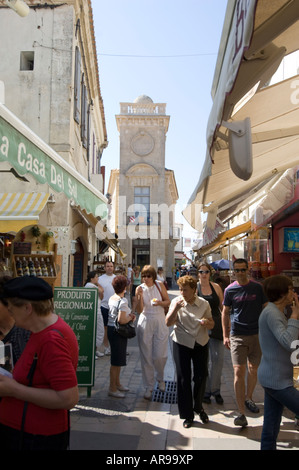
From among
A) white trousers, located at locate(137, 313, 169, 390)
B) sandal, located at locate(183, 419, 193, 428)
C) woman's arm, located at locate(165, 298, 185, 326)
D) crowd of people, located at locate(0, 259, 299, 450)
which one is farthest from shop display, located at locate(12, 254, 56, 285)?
sandal, located at locate(183, 419, 193, 428)

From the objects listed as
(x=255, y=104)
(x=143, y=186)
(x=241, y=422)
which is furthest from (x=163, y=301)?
(x=143, y=186)

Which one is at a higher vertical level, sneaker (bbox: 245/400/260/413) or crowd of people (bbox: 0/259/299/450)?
crowd of people (bbox: 0/259/299/450)

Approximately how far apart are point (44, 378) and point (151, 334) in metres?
3.73

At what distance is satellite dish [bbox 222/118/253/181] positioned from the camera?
2598 millimetres

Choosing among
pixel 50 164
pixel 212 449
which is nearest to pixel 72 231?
pixel 50 164

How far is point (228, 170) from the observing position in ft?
14.8

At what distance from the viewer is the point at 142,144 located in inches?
1446

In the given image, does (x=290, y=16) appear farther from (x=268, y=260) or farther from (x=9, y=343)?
(x=268, y=260)

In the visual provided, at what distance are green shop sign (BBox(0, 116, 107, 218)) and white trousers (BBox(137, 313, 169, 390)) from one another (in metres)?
2.08

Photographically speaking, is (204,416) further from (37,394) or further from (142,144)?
(142,144)

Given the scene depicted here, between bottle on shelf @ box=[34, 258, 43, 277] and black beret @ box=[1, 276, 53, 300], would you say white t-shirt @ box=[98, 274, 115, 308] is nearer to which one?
bottle on shelf @ box=[34, 258, 43, 277]

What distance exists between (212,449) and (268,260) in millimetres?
5015

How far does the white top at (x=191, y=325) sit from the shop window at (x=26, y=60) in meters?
10.1
